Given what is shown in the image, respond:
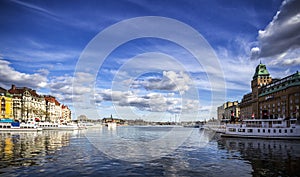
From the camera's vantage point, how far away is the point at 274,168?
43250mm

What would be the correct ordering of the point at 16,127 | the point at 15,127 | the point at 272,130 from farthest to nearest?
the point at 16,127 < the point at 15,127 < the point at 272,130

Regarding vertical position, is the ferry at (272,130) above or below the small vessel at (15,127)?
above

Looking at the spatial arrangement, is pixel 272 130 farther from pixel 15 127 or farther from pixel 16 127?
pixel 15 127

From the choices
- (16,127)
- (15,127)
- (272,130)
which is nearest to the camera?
(272,130)

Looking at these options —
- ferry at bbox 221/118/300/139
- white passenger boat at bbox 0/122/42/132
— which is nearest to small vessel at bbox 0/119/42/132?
white passenger boat at bbox 0/122/42/132

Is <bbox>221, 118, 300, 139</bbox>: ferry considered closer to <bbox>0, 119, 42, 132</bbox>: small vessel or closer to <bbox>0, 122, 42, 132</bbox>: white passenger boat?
<bbox>0, 122, 42, 132</bbox>: white passenger boat

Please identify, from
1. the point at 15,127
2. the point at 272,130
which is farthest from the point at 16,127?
the point at 272,130

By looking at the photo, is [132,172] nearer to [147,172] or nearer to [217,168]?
[147,172]

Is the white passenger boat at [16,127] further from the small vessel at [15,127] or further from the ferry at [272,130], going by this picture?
the ferry at [272,130]

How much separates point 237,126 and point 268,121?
51.5 ft

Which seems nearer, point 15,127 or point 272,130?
point 272,130

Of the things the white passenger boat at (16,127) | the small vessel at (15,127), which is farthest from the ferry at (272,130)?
the small vessel at (15,127)

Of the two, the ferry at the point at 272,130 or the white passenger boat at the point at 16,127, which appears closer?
the ferry at the point at 272,130

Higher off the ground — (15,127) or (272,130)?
(272,130)
